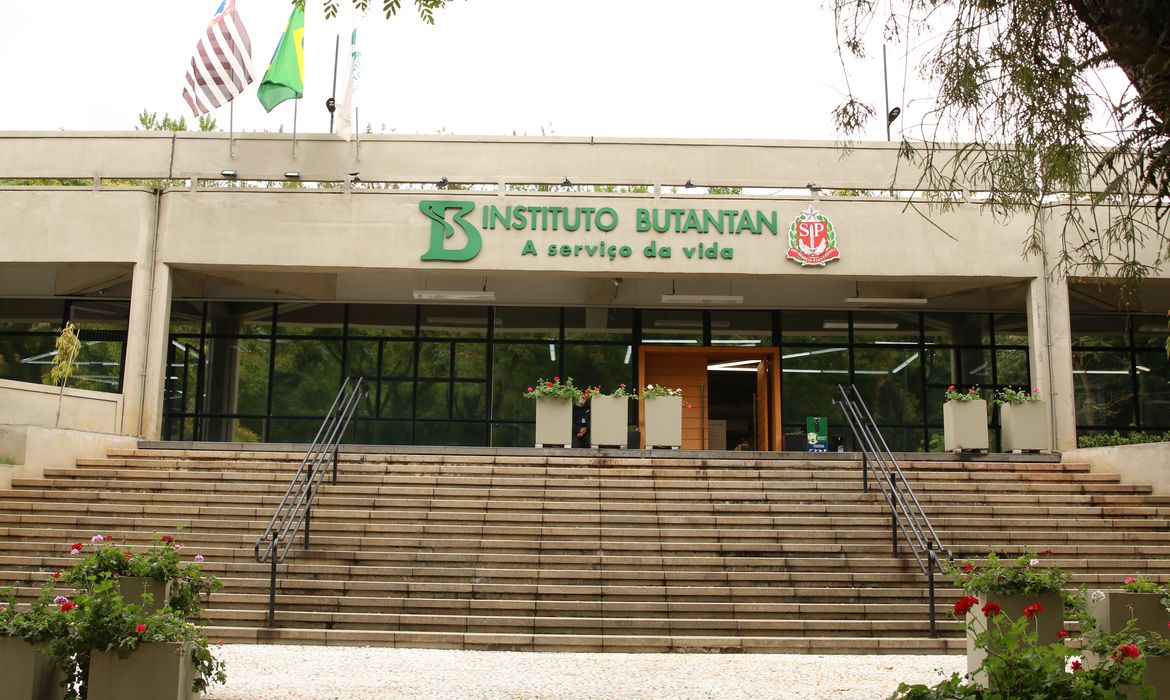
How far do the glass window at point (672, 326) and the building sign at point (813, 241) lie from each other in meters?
3.05

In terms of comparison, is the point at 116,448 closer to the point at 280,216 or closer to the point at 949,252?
the point at 280,216

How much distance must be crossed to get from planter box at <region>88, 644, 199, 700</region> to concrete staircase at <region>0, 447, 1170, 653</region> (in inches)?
158

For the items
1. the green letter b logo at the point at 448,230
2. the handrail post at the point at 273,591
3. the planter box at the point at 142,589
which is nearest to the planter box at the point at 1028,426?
the green letter b logo at the point at 448,230

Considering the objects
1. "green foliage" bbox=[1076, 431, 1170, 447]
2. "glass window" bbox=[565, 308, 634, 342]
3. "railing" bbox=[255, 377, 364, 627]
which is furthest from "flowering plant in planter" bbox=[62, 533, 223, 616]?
"green foliage" bbox=[1076, 431, 1170, 447]

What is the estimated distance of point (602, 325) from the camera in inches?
766

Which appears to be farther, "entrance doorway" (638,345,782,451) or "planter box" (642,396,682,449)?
"entrance doorway" (638,345,782,451)

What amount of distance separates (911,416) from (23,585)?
14.2 metres

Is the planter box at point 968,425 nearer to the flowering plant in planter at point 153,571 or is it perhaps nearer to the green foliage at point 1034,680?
the green foliage at point 1034,680

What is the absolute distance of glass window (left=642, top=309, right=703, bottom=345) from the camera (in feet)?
63.6

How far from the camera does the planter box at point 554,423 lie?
50.2ft

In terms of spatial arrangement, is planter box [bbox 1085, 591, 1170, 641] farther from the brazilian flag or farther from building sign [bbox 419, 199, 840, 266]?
the brazilian flag

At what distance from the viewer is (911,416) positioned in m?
18.9

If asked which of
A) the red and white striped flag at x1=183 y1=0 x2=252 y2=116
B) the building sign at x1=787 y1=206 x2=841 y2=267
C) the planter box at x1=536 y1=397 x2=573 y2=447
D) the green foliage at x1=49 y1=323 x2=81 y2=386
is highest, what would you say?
the red and white striped flag at x1=183 y1=0 x2=252 y2=116

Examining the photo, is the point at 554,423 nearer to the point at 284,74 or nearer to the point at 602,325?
the point at 602,325
